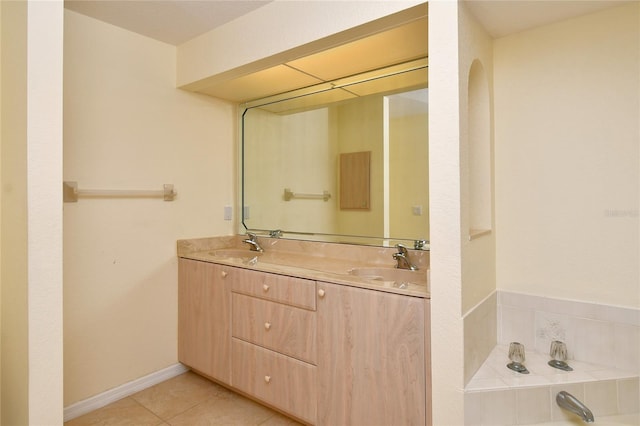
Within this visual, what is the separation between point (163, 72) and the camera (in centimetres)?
245

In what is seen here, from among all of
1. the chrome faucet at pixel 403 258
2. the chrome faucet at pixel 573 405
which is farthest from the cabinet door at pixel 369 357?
the chrome faucet at pixel 573 405

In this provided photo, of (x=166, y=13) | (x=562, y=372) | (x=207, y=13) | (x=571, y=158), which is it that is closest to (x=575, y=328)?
(x=562, y=372)

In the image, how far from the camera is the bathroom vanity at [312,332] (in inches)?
59.1

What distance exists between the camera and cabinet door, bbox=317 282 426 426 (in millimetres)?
1471

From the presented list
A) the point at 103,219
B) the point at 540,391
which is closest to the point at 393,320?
the point at 540,391

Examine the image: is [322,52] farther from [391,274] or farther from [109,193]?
[109,193]

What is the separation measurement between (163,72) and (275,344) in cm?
193

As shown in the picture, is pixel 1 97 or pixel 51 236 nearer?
pixel 51 236

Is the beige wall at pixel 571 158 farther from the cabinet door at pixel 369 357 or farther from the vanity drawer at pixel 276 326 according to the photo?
the vanity drawer at pixel 276 326

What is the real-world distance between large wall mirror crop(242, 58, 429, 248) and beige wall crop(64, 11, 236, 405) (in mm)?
396

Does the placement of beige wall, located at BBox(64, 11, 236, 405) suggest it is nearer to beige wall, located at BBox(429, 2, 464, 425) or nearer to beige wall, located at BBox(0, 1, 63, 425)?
beige wall, located at BBox(0, 1, 63, 425)

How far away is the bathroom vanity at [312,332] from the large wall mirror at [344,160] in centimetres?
20

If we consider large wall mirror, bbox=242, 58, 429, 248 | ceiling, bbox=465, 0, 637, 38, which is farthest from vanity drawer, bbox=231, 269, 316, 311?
ceiling, bbox=465, 0, 637, 38

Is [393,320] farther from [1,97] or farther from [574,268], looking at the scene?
[1,97]
